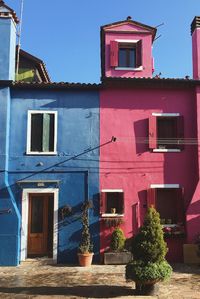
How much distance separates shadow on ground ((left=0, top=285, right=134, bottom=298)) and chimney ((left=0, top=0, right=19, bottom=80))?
7979mm

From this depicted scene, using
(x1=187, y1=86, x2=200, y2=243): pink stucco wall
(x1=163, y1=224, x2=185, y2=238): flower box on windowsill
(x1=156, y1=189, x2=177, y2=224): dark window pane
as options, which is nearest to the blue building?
(x1=156, y1=189, x2=177, y2=224): dark window pane

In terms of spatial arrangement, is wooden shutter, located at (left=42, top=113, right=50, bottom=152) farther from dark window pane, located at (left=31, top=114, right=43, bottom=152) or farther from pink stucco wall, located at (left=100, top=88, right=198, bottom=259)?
pink stucco wall, located at (left=100, top=88, right=198, bottom=259)

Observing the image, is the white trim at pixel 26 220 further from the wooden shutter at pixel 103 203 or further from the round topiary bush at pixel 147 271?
the round topiary bush at pixel 147 271

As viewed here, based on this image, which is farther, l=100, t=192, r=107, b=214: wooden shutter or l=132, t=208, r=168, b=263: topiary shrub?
l=100, t=192, r=107, b=214: wooden shutter

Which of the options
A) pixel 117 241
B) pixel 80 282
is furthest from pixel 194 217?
pixel 80 282

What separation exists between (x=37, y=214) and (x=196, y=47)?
9.28 metres

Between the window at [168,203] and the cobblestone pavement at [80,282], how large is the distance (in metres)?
1.93

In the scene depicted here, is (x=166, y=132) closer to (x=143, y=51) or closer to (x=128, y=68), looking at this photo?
(x=128, y=68)

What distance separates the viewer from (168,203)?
14.7m

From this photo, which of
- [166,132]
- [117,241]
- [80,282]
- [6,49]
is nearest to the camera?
[80,282]

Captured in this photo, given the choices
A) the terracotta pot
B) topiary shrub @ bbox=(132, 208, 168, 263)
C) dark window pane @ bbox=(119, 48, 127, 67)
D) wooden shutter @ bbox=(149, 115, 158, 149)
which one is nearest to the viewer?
topiary shrub @ bbox=(132, 208, 168, 263)

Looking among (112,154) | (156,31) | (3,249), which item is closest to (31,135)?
(112,154)

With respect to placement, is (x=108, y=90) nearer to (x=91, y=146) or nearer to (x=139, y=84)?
(x=139, y=84)

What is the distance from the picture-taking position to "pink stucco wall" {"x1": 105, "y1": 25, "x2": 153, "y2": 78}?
1563 centimetres
